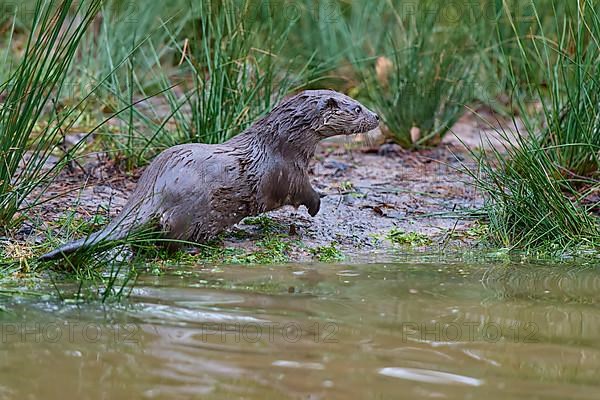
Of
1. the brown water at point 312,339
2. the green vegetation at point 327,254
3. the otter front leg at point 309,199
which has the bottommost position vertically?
the brown water at point 312,339

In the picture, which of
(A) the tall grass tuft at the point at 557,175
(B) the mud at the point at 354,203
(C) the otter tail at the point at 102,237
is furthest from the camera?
(B) the mud at the point at 354,203

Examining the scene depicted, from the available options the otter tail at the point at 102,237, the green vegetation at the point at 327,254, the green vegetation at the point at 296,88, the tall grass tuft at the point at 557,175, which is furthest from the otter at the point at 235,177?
the tall grass tuft at the point at 557,175

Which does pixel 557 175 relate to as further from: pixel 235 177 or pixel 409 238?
pixel 235 177

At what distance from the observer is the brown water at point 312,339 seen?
8.07 feet

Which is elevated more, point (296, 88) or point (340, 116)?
point (296, 88)

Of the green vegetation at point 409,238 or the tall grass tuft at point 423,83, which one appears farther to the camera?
the tall grass tuft at point 423,83

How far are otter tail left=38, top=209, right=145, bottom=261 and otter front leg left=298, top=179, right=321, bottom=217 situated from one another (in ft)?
2.88

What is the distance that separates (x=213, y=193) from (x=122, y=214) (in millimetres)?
Answer: 398

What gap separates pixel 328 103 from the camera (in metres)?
4.47

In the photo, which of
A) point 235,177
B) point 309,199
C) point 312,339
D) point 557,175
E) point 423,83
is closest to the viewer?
point 312,339

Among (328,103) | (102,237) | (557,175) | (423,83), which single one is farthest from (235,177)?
(423,83)

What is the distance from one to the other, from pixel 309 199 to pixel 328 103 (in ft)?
1.46

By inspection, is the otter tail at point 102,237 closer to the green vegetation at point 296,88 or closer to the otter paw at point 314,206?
the green vegetation at point 296,88

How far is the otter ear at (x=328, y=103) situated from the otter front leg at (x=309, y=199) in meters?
0.34
